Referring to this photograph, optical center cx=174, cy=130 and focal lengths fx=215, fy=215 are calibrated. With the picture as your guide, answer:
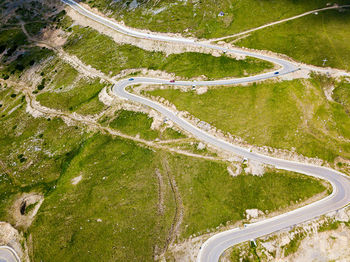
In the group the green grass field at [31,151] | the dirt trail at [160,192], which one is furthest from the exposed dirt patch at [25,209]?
the dirt trail at [160,192]

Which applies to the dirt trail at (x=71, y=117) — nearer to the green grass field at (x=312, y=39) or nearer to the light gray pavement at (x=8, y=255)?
the light gray pavement at (x=8, y=255)

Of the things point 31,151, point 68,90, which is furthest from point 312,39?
point 31,151

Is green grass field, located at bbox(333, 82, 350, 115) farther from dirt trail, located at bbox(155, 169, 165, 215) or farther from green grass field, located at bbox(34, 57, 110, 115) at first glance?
green grass field, located at bbox(34, 57, 110, 115)

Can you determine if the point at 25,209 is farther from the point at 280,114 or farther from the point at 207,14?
the point at 207,14

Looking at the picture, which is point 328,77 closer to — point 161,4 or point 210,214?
point 210,214

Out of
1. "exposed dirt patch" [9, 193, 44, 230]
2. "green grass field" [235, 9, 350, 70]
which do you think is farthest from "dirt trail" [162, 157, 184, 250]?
"green grass field" [235, 9, 350, 70]
